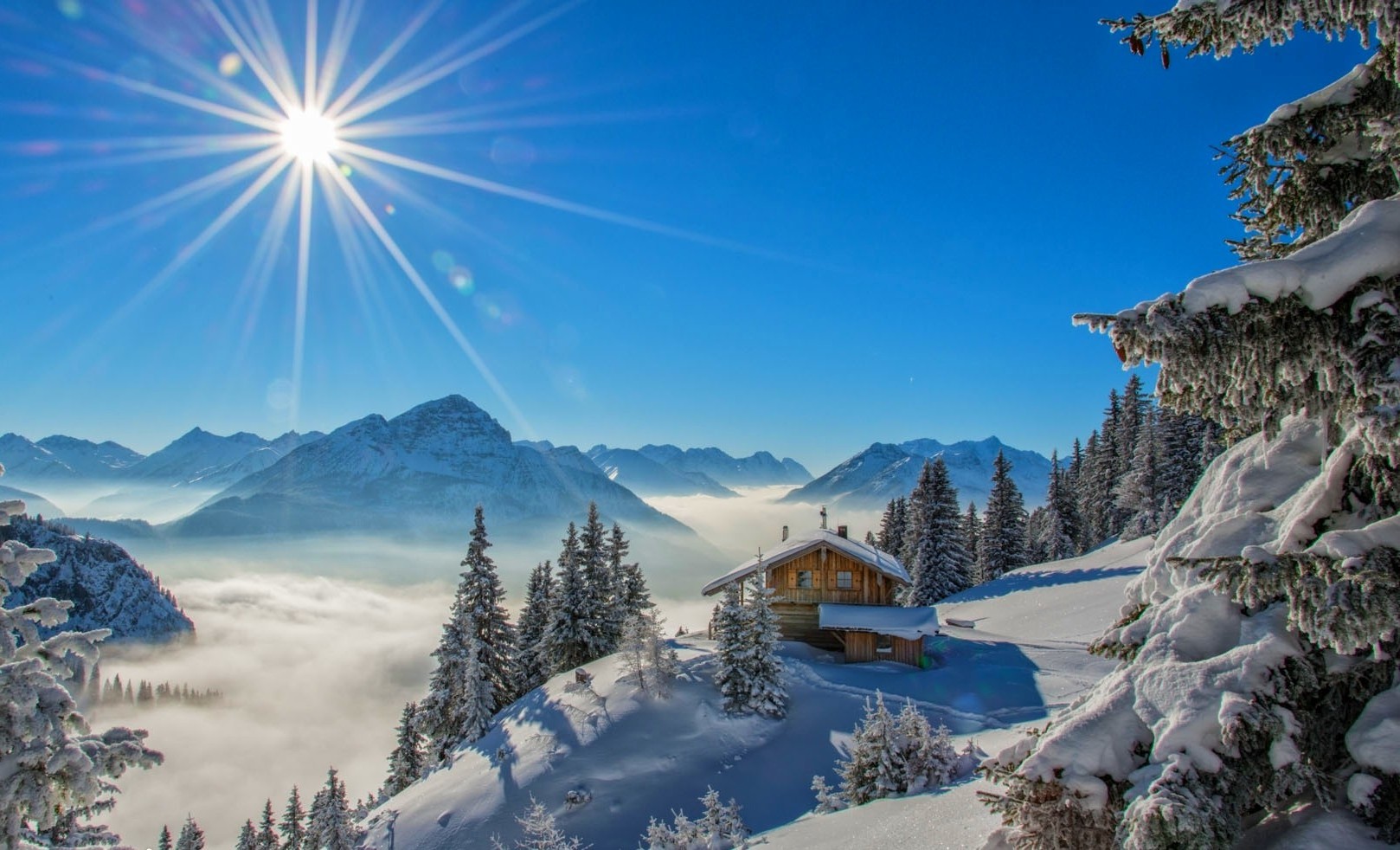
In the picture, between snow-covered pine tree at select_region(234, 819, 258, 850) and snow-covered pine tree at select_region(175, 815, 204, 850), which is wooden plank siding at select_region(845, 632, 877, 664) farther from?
snow-covered pine tree at select_region(234, 819, 258, 850)

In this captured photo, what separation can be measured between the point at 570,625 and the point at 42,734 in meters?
34.6

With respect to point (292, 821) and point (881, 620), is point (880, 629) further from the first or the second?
point (292, 821)

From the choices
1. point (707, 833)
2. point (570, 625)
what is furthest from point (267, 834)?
point (707, 833)

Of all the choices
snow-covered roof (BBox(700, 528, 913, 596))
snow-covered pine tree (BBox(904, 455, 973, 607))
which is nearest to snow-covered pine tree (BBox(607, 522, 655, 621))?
snow-covered roof (BBox(700, 528, 913, 596))

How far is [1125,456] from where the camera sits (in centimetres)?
6562

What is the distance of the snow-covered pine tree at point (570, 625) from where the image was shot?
3800 cm

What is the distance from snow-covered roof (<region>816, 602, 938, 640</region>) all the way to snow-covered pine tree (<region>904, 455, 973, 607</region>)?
804 inches

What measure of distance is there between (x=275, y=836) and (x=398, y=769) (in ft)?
67.1

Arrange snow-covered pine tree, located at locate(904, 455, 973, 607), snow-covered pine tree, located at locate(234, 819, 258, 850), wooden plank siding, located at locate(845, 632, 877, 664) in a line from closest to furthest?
wooden plank siding, located at locate(845, 632, 877, 664), snow-covered pine tree, located at locate(234, 819, 258, 850), snow-covered pine tree, located at locate(904, 455, 973, 607)

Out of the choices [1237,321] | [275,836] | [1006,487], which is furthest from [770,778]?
[275,836]

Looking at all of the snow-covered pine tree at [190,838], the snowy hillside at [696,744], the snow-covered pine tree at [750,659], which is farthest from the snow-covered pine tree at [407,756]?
the snow-covered pine tree at [750,659]

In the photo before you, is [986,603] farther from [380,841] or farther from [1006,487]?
[380,841]

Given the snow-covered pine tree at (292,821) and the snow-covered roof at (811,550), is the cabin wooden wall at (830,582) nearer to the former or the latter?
the snow-covered roof at (811,550)

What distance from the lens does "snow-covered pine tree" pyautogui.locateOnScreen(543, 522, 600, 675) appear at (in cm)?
3800
